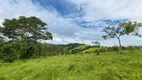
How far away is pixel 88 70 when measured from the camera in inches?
468

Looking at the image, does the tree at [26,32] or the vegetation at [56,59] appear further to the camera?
the tree at [26,32]

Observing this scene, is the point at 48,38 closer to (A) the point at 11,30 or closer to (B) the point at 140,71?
(A) the point at 11,30

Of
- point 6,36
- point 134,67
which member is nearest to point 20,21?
point 6,36

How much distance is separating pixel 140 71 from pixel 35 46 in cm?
2773

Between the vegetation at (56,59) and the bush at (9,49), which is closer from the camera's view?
the vegetation at (56,59)

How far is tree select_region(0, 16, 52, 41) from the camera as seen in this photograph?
117 feet

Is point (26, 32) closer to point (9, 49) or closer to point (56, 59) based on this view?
point (9, 49)

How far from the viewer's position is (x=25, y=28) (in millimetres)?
36312

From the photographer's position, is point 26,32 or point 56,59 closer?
point 56,59

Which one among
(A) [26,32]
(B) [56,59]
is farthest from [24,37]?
(B) [56,59]

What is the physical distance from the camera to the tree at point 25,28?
117 ft

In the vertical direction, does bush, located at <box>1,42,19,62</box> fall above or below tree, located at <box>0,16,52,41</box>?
below

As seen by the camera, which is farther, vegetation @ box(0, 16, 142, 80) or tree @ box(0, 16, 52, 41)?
tree @ box(0, 16, 52, 41)

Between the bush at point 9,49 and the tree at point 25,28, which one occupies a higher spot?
the tree at point 25,28
